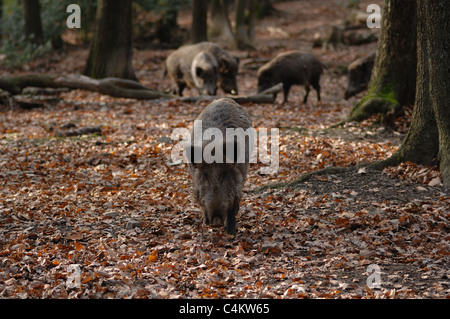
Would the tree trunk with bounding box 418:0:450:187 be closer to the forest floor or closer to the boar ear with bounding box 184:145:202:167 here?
the forest floor

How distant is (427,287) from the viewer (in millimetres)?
5410

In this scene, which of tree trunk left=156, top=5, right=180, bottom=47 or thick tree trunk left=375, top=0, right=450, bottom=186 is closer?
thick tree trunk left=375, top=0, right=450, bottom=186

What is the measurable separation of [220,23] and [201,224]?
71.9 ft

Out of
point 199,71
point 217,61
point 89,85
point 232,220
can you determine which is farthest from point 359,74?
point 232,220

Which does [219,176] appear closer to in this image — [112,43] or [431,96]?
[431,96]

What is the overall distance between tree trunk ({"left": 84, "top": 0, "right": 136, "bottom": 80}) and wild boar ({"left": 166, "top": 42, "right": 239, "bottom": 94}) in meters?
1.58

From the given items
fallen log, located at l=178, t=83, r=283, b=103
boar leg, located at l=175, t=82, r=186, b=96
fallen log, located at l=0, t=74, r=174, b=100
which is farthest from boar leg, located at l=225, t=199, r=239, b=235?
boar leg, located at l=175, t=82, r=186, b=96

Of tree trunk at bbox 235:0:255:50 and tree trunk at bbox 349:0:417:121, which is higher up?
tree trunk at bbox 235:0:255:50

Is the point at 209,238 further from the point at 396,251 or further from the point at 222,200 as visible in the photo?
the point at 396,251

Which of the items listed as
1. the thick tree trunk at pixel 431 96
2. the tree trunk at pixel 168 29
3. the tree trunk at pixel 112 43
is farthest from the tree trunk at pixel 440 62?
the tree trunk at pixel 168 29

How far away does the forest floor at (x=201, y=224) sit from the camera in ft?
18.6

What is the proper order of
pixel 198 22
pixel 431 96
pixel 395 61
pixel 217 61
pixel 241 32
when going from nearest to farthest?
pixel 431 96, pixel 395 61, pixel 217 61, pixel 198 22, pixel 241 32

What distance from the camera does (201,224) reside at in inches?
292

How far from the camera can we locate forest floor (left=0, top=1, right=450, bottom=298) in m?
5.66
